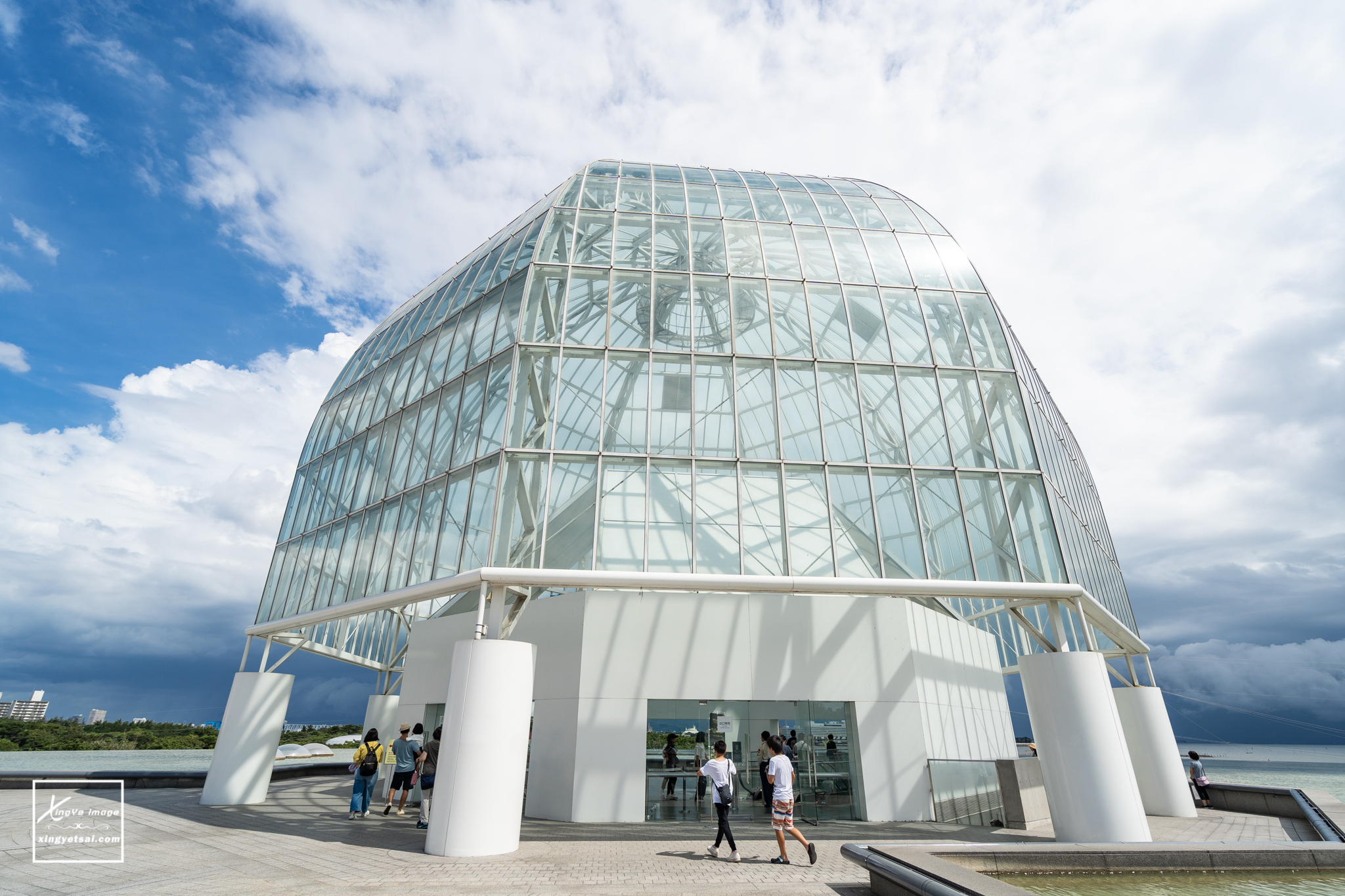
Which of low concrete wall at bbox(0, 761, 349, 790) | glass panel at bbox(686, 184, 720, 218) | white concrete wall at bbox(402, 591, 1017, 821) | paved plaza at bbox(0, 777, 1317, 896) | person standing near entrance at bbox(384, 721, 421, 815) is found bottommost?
paved plaza at bbox(0, 777, 1317, 896)

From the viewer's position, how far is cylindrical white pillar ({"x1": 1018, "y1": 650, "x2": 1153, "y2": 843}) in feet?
43.4

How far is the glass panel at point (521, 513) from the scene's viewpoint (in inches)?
596

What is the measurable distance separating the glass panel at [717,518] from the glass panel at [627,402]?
73.0 inches

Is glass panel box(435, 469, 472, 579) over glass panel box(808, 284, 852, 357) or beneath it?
beneath

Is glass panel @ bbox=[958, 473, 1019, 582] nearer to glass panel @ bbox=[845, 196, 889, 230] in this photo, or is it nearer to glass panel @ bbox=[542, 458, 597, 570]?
glass panel @ bbox=[542, 458, 597, 570]

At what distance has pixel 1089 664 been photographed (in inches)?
564

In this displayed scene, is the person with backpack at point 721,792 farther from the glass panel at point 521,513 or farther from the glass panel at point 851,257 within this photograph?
the glass panel at point 851,257

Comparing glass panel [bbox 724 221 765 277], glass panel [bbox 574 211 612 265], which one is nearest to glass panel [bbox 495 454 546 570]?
glass panel [bbox 574 211 612 265]

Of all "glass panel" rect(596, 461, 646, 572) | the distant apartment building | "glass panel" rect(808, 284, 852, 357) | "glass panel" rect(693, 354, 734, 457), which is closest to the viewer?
"glass panel" rect(596, 461, 646, 572)

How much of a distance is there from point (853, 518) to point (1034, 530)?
4.69 metres

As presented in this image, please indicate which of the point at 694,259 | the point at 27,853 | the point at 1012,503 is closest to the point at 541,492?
the point at 694,259

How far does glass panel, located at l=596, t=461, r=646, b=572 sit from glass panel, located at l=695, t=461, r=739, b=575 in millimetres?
1419

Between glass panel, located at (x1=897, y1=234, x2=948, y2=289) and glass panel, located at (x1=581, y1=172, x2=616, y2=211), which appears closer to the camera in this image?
glass panel, located at (x1=897, y1=234, x2=948, y2=289)

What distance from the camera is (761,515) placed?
1681cm
